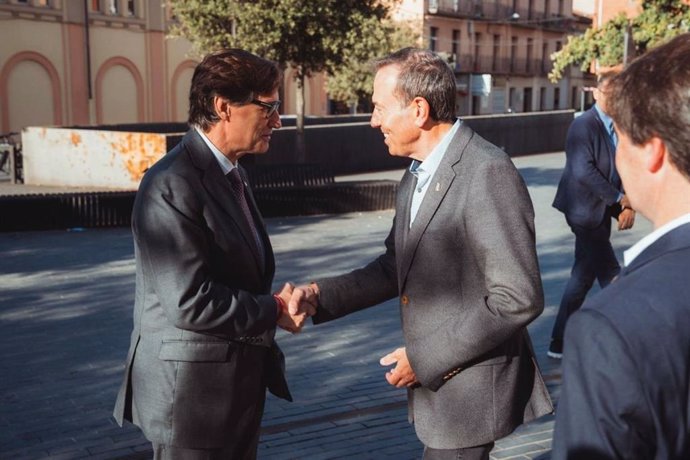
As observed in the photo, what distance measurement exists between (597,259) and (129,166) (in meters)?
12.0

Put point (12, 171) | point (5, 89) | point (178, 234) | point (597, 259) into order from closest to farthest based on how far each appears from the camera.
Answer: point (178, 234) → point (597, 259) → point (12, 171) → point (5, 89)

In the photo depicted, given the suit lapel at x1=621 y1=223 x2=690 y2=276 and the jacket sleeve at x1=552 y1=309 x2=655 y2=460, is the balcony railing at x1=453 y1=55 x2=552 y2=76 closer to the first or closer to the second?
the suit lapel at x1=621 y1=223 x2=690 y2=276

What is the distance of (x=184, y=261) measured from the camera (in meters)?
2.76

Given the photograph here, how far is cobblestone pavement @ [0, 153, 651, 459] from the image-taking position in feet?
16.2

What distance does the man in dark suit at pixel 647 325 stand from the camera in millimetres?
1355

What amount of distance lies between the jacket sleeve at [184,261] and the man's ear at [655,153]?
1596 millimetres

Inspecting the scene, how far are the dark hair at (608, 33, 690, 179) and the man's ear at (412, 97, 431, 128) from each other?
52.3 inches

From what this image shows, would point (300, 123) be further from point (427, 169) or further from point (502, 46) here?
point (502, 46)

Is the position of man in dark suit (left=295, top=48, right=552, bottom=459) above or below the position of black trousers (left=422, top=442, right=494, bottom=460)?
above

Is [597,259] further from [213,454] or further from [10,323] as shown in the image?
[10,323]

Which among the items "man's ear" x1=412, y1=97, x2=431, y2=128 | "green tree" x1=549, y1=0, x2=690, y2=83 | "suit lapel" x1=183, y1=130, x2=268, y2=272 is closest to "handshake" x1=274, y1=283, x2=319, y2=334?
"suit lapel" x1=183, y1=130, x2=268, y2=272

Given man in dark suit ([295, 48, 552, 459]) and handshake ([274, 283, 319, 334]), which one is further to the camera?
handshake ([274, 283, 319, 334])

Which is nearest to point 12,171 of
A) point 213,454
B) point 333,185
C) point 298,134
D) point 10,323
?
point 298,134

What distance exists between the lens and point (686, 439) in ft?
Answer: 4.59
